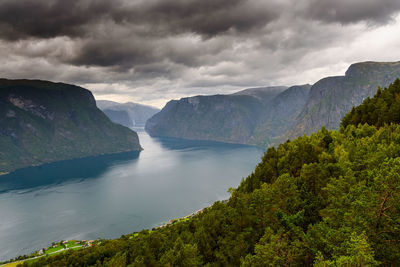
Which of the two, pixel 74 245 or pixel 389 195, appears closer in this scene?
pixel 389 195

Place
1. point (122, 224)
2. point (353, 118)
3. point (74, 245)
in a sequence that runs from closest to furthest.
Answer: point (353, 118)
point (74, 245)
point (122, 224)

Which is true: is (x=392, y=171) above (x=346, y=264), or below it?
above

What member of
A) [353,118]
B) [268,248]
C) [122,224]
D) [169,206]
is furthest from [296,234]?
[169,206]

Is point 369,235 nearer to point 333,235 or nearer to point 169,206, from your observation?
point 333,235

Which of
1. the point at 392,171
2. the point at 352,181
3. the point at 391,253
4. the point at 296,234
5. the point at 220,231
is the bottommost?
the point at 220,231

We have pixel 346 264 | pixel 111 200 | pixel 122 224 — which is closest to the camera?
pixel 346 264

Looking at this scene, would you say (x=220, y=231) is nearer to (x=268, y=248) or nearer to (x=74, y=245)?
(x=268, y=248)
